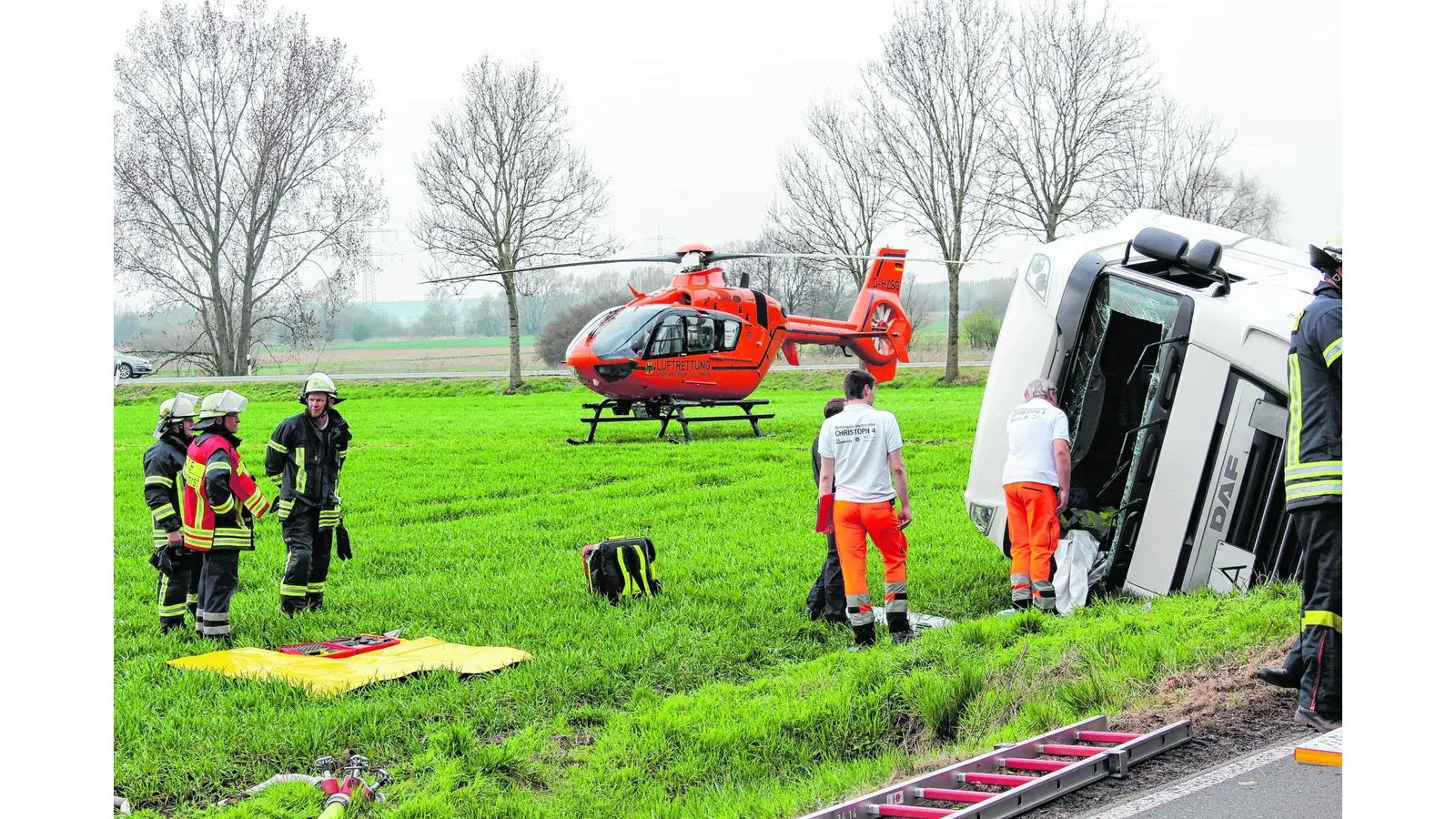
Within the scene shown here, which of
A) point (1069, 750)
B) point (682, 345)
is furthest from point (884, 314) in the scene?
point (1069, 750)

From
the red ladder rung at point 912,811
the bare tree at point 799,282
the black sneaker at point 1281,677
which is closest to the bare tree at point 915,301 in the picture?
the bare tree at point 799,282

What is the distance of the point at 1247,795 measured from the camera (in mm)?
4078

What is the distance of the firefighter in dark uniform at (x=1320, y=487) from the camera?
4.37 metres

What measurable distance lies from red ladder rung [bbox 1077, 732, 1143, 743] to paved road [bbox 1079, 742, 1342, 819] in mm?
379

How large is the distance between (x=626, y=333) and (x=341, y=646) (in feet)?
41.0

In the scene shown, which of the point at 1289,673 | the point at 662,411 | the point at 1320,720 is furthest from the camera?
the point at 662,411

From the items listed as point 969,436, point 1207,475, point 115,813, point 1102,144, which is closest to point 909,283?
point 1102,144

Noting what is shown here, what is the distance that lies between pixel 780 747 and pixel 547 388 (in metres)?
31.8

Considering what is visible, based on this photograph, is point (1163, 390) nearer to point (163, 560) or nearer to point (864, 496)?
point (864, 496)

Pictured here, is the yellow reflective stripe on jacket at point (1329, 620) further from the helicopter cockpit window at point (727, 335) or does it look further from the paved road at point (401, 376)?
the paved road at point (401, 376)

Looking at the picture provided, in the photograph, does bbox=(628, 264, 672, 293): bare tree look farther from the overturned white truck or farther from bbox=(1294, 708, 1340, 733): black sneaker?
bbox=(1294, 708, 1340, 733): black sneaker

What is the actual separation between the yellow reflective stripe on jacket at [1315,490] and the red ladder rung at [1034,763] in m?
1.33

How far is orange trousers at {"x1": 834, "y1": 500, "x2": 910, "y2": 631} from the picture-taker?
23.8 ft

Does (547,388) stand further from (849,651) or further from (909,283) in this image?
(849,651)
